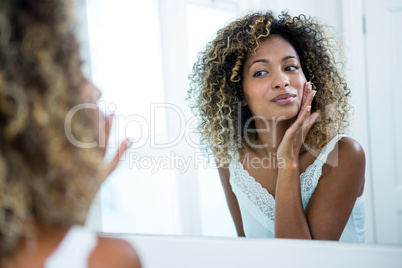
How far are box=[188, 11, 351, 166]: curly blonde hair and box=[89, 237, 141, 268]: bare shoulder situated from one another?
14.0 inches

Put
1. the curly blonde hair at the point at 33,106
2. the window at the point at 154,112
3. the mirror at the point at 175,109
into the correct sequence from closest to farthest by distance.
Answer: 1. the curly blonde hair at the point at 33,106
2. the mirror at the point at 175,109
3. the window at the point at 154,112

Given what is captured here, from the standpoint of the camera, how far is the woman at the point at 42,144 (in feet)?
1.24

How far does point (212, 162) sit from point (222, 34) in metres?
0.29

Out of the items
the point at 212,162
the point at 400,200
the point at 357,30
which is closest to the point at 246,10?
the point at 357,30

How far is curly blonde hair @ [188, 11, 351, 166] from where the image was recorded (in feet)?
2.17

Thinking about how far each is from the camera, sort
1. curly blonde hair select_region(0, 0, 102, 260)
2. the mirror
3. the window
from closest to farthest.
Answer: curly blonde hair select_region(0, 0, 102, 260), the mirror, the window

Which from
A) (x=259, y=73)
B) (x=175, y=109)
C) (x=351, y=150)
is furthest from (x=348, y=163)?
(x=175, y=109)

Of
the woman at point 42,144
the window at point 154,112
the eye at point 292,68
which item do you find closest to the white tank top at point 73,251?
the woman at point 42,144

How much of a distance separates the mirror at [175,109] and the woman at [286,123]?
26mm

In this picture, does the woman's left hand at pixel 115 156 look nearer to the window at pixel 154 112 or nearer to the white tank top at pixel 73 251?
the window at pixel 154 112

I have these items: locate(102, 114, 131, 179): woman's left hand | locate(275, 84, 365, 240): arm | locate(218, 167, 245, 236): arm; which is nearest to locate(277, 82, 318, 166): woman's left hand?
locate(275, 84, 365, 240): arm

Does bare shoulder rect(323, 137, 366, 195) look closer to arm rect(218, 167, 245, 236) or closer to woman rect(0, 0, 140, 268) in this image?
arm rect(218, 167, 245, 236)

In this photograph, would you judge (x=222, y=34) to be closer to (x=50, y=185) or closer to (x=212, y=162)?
(x=212, y=162)

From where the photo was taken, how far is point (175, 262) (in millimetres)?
770
